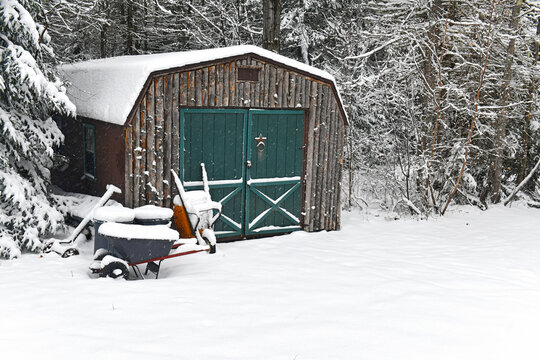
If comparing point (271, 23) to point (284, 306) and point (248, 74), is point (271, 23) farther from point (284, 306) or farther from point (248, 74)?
point (284, 306)

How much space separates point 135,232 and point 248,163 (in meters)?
3.08

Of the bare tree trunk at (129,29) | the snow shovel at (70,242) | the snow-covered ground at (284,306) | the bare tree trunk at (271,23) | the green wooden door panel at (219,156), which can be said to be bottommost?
the snow-covered ground at (284,306)

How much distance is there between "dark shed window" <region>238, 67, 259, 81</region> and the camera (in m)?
8.60

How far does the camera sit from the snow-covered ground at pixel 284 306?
439cm

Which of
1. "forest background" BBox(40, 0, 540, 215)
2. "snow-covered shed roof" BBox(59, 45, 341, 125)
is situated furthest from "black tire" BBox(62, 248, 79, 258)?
"forest background" BBox(40, 0, 540, 215)

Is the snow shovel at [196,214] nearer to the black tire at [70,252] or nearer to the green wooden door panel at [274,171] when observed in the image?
the green wooden door panel at [274,171]

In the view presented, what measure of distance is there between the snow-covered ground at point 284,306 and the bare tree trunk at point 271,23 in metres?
6.30

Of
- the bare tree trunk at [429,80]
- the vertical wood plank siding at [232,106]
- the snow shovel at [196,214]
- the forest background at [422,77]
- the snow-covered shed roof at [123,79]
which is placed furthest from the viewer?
the forest background at [422,77]

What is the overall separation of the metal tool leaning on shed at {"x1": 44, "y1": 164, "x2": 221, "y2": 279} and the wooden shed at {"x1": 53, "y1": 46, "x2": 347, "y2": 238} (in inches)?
26.4

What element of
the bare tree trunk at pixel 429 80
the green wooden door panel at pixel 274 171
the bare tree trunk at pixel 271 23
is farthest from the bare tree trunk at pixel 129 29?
the green wooden door panel at pixel 274 171

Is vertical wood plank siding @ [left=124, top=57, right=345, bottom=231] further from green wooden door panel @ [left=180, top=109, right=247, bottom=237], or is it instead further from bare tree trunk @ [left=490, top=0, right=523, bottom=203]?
bare tree trunk @ [left=490, top=0, right=523, bottom=203]

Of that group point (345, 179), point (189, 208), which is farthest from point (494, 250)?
point (345, 179)

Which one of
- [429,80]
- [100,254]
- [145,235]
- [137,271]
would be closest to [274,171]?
[137,271]

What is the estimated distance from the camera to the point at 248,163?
8.88 metres
